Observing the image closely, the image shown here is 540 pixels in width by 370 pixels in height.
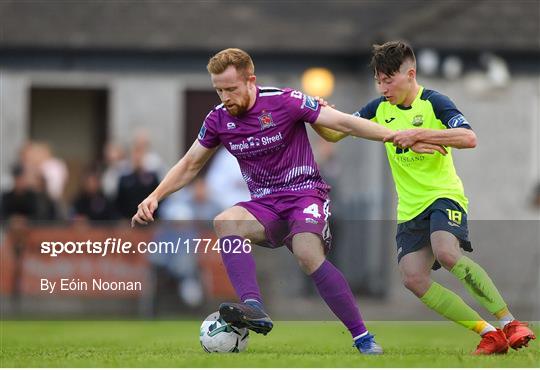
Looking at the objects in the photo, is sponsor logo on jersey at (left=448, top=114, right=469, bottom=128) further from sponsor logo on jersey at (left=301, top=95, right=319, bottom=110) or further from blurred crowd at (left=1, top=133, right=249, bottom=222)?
blurred crowd at (left=1, top=133, right=249, bottom=222)

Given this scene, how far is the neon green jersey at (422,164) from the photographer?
406 inches

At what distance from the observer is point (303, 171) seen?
10.2 metres

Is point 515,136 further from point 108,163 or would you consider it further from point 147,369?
point 147,369

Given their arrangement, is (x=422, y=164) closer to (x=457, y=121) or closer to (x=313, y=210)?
(x=457, y=121)

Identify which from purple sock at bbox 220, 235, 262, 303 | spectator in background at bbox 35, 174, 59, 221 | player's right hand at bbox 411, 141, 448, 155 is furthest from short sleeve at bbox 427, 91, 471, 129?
spectator in background at bbox 35, 174, 59, 221

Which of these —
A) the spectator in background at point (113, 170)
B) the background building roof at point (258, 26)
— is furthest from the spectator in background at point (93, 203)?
the background building roof at point (258, 26)

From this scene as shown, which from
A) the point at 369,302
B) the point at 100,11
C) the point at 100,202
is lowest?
the point at 369,302

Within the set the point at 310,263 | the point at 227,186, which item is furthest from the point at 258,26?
the point at 310,263

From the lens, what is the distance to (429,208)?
10320 mm

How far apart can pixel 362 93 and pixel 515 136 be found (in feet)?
8.39

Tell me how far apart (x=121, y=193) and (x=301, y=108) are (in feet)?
28.9

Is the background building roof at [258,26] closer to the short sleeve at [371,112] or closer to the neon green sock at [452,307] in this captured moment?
the short sleeve at [371,112]

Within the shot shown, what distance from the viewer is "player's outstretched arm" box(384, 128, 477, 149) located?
32.3 feet

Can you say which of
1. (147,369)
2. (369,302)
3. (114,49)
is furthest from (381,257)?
(147,369)
